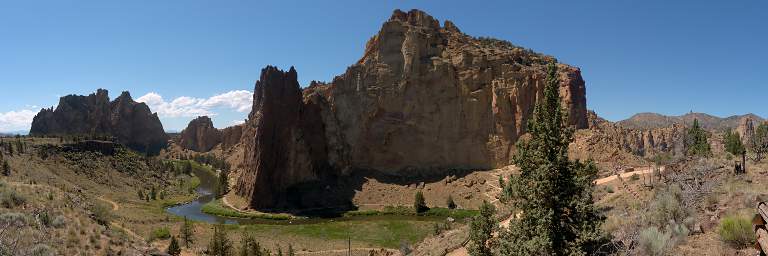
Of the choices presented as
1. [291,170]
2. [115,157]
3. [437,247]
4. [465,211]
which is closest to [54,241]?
[437,247]

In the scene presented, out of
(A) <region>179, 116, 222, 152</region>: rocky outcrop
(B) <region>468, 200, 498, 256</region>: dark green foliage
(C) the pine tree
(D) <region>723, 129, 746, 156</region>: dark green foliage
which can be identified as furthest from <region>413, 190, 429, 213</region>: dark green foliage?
(A) <region>179, 116, 222, 152</region>: rocky outcrop

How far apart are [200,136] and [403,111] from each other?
121m

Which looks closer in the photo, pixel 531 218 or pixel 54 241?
pixel 531 218

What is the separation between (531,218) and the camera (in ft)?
39.4

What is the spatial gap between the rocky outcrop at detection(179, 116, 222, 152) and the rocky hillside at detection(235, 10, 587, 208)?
100598 mm

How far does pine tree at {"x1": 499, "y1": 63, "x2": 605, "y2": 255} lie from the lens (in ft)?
37.4

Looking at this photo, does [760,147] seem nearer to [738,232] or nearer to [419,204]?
[738,232]

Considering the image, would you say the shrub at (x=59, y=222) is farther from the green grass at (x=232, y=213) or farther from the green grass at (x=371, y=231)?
the green grass at (x=232, y=213)

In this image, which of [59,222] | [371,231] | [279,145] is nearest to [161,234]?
[371,231]

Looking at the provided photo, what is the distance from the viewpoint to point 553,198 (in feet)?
38.2

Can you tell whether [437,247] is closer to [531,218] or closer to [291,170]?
[531,218]

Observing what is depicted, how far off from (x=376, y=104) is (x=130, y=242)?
62841 mm

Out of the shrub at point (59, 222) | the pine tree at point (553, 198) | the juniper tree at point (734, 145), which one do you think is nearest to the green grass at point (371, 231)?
the juniper tree at point (734, 145)

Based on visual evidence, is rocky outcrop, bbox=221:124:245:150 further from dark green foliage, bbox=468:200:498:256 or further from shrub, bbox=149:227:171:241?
dark green foliage, bbox=468:200:498:256
